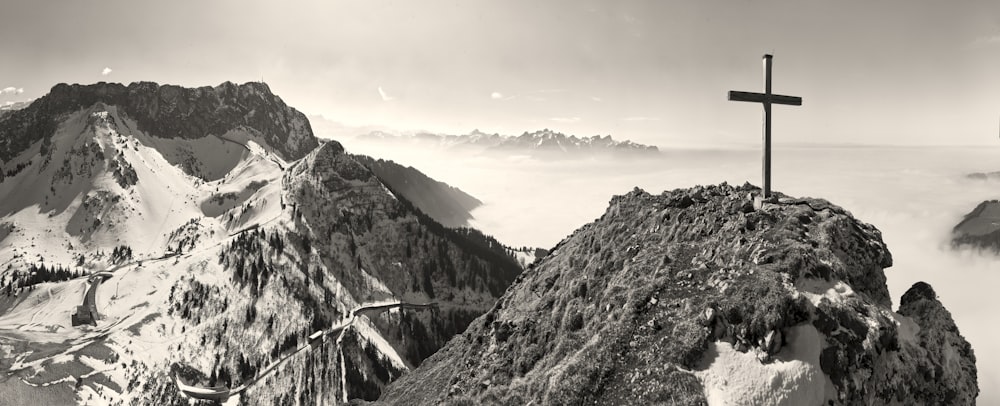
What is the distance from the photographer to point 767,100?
1124 inches

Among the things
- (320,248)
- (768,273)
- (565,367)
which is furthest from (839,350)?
(320,248)

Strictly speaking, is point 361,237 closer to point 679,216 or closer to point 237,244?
point 237,244

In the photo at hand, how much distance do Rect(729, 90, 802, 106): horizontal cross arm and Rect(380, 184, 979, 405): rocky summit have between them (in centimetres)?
536

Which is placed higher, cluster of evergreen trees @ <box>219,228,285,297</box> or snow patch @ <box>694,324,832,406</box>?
snow patch @ <box>694,324,832,406</box>

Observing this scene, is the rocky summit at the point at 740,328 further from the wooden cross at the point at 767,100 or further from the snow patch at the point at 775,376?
the wooden cross at the point at 767,100

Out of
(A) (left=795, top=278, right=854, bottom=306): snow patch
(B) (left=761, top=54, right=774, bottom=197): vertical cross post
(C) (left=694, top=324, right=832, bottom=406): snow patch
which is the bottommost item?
(C) (left=694, top=324, right=832, bottom=406): snow patch

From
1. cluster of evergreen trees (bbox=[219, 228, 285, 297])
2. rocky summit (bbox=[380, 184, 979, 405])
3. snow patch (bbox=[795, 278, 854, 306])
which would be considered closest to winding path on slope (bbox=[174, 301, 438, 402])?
cluster of evergreen trees (bbox=[219, 228, 285, 297])

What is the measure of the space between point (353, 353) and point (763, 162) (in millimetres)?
134501

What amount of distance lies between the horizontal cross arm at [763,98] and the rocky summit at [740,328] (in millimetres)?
5364

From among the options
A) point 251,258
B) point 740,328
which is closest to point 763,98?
point 740,328

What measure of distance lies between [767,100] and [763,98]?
0.95 feet

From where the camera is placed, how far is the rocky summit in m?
19.5

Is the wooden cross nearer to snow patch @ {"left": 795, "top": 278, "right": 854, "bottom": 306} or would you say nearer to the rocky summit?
the rocky summit

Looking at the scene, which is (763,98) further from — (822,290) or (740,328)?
(740,328)
